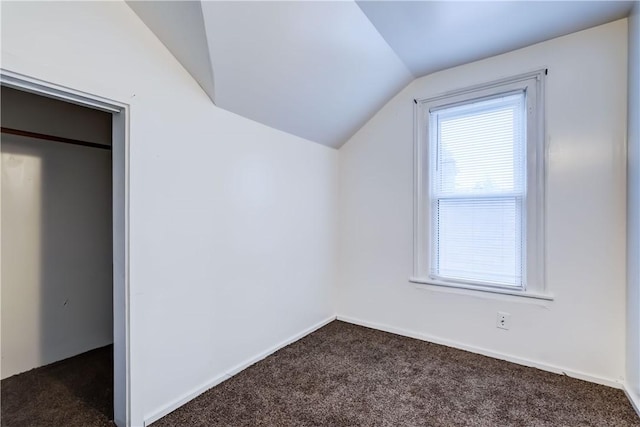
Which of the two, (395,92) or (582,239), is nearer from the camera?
(582,239)

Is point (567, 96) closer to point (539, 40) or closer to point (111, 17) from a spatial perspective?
point (539, 40)

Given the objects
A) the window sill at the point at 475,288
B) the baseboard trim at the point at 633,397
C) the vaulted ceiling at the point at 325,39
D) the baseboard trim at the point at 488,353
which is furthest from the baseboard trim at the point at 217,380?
the baseboard trim at the point at 633,397

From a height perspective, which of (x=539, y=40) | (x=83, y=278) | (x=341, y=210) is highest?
(x=539, y=40)

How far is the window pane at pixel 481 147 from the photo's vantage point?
2359 millimetres

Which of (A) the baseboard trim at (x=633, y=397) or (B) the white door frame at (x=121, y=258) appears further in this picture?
(A) the baseboard trim at (x=633, y=397)

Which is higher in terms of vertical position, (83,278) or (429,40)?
(429,40)

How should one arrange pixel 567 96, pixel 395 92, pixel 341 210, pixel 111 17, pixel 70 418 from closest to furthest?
pixel 111 17 → pixel 70 418 → pixel 567 96 → pixel 395 92 → pixel 341 210

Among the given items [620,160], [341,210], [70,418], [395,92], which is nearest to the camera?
[70,418]

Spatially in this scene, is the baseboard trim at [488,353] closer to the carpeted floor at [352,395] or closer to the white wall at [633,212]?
the carpeted floor at [352,395]

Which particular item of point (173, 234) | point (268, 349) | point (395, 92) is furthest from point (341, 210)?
point (173, 234)

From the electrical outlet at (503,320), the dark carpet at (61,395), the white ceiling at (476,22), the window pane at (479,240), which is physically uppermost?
the white ceiling at (476,22)

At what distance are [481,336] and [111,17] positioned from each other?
10.4 feet

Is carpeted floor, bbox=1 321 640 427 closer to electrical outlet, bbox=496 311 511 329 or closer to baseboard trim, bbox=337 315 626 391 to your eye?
baseboard trim, bbox=337 315 626 391

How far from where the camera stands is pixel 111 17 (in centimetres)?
151
